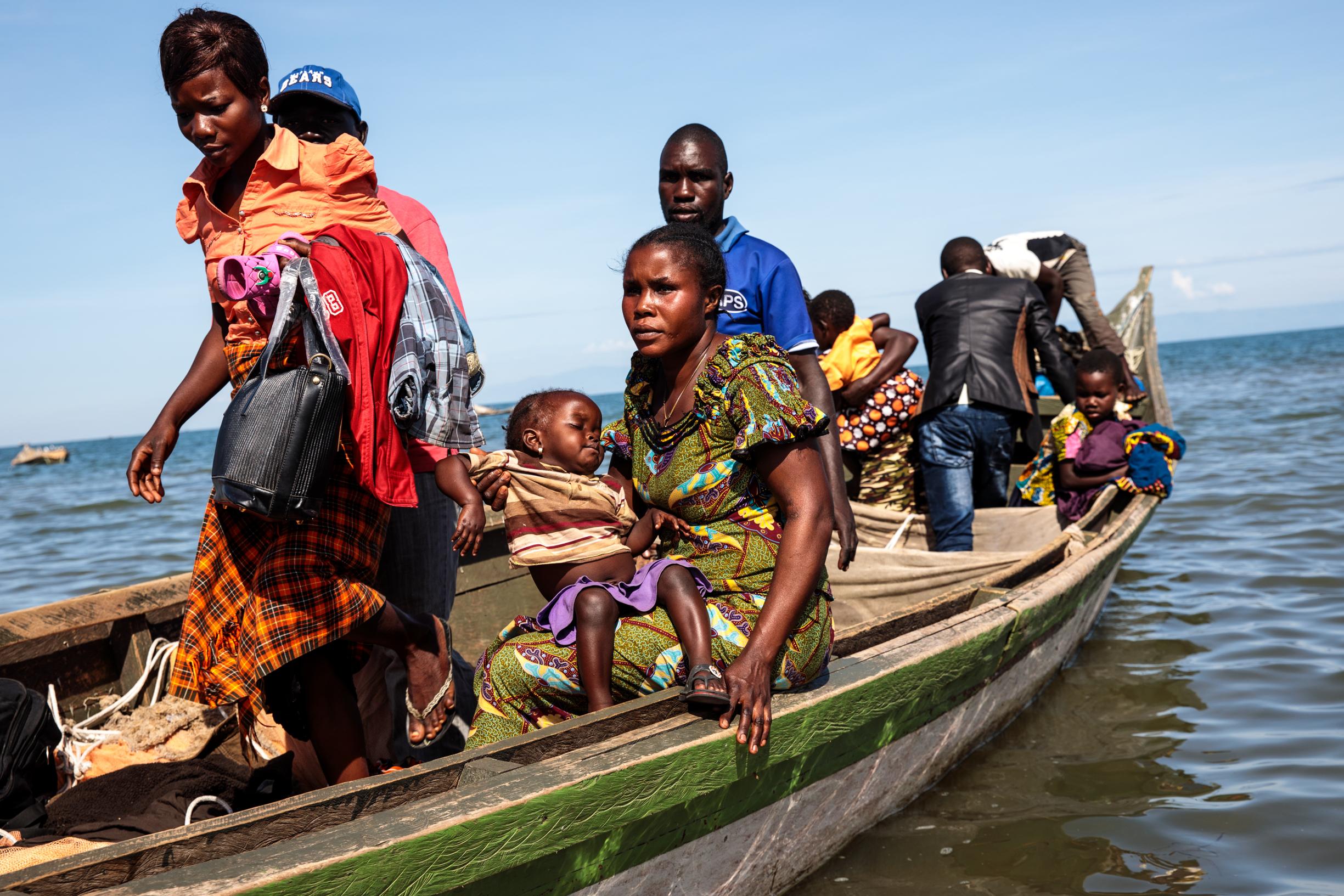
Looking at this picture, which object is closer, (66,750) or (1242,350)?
(66,750)

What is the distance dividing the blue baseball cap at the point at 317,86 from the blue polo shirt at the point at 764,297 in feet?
3.54

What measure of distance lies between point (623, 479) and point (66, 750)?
1781mm

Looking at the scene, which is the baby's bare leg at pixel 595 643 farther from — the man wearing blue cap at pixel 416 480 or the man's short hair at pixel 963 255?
the man's short hair at pixel 963 255

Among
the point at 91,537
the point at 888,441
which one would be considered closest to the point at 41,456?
the point at 91,537

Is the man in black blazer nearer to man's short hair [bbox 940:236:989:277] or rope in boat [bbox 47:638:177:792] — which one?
man's short hair [bbox 940:236:989:277]

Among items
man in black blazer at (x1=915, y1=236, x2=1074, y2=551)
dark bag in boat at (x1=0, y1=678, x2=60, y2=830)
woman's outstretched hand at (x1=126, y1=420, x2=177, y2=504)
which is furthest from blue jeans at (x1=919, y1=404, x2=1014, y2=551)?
dark bag in boat at (x1=0, y1=678, x2=60, y2=830)

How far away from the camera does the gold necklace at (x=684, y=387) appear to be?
2.33 meters

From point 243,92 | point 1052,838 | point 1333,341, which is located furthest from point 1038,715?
point 1333,341

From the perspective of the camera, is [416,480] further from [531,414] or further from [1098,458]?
[1098,458]

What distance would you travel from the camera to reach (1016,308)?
5020 millimetres

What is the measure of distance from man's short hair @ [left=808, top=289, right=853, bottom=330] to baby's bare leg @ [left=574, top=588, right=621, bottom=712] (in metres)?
3.16

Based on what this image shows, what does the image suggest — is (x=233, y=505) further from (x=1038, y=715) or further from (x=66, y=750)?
(x=1038, y=715)

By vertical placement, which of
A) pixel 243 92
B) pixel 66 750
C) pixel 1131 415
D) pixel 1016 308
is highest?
pixel 243 92

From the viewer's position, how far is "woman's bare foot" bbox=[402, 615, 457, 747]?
264 cm
